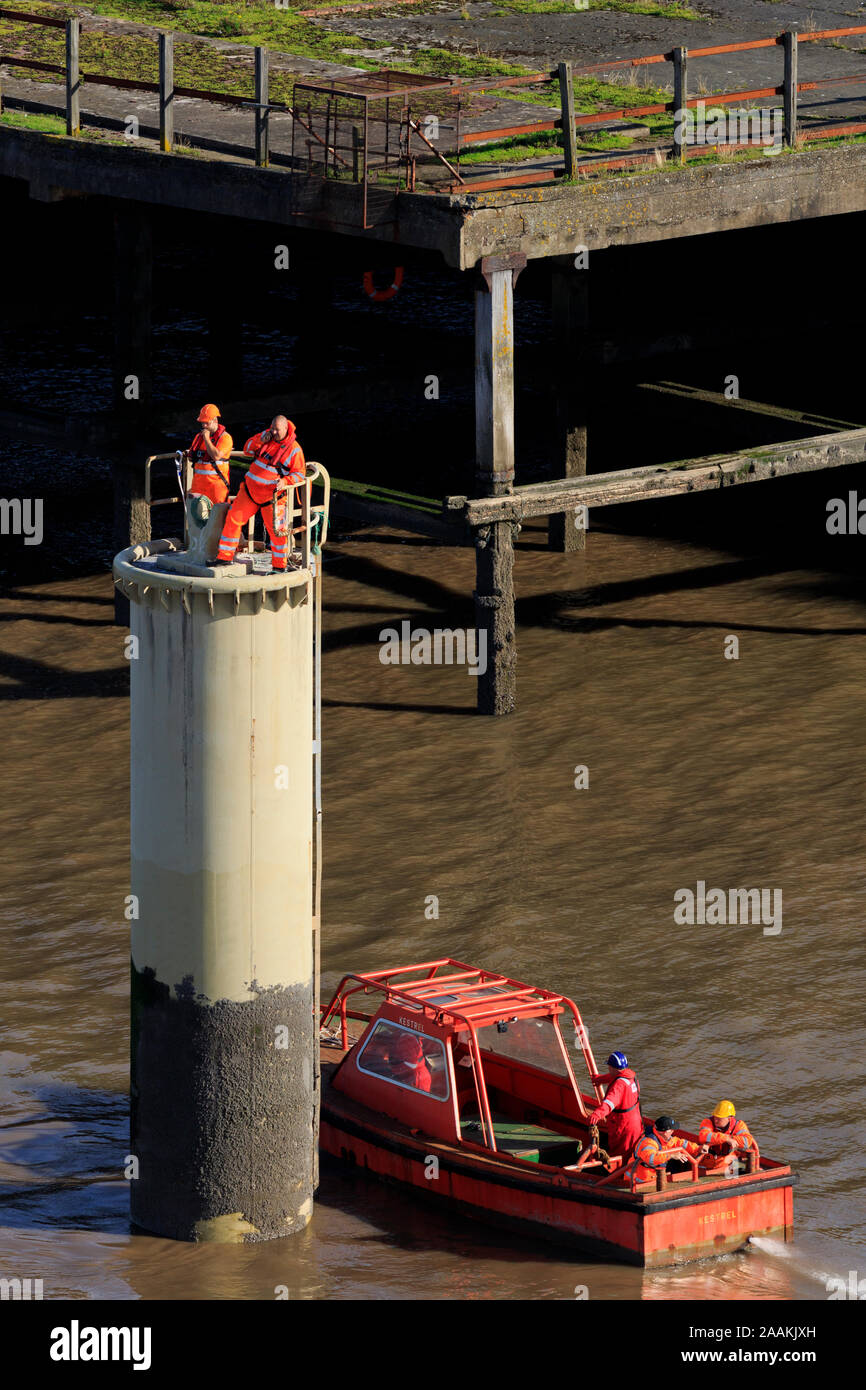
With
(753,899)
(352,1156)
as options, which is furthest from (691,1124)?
(753,899)

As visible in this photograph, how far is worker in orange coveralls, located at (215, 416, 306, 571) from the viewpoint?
1315cm

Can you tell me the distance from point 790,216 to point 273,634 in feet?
35.6

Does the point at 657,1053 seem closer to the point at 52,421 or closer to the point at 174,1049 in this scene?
the point at 174,1049

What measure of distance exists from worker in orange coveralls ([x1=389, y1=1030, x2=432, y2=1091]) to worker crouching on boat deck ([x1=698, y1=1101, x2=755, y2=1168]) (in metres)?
1.76

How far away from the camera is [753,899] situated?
1809 centimetres

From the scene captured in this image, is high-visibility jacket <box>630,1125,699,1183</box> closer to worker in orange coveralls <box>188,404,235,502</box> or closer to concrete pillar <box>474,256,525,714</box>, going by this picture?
worker in orange coveralls <box>188,404,235,502</box>

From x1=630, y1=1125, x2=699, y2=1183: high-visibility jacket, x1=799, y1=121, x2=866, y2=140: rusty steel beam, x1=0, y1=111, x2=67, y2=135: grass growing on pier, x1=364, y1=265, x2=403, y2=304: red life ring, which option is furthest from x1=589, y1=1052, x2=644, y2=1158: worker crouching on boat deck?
x1=364, y1=265, x2=403, y2=304: red life ring

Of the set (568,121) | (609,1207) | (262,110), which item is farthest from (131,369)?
(609,1207)

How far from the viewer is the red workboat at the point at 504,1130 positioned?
43.6 ft

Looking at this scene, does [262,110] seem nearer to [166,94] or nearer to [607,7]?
[166,94]

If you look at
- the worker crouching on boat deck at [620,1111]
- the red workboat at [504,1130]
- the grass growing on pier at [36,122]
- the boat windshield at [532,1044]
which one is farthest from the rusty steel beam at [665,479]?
the worker crouching on boat deck at [620,1111]

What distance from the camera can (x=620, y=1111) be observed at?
45.4ft

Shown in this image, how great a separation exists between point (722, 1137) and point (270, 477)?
451cm

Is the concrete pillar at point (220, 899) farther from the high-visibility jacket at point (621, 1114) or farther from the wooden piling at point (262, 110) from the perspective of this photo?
the wooden piling at point (262, 110)
